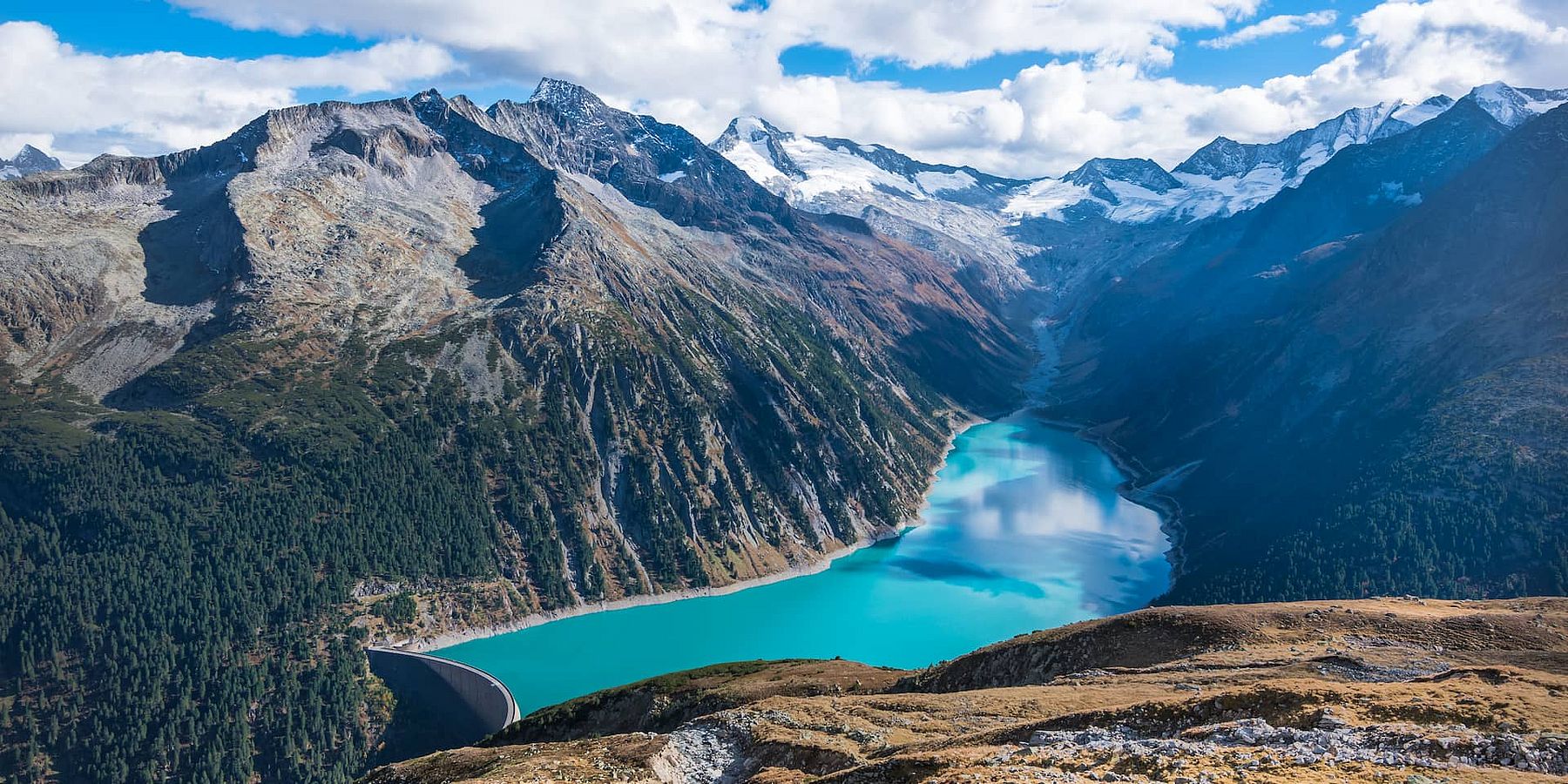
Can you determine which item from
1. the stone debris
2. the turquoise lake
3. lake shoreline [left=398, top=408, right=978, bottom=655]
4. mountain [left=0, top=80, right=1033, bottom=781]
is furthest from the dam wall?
the stone debris

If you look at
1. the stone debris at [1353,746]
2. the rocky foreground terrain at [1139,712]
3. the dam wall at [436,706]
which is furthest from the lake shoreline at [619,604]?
the stone debris at [1353,746]

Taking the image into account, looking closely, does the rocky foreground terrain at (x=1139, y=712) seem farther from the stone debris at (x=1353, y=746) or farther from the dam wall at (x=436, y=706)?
the dam wall at (x=436, y=706)

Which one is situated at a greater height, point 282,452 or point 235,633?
point 282,452

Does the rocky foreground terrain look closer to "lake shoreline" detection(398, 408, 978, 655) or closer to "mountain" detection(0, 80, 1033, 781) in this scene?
"mountain" detection(0, 80, 1033, 781)

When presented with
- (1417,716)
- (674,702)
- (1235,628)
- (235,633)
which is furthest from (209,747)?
(1417,716)

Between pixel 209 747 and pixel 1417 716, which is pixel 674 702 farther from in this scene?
pixel 209 747

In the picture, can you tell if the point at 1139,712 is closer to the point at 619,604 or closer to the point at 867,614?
the point at 867,614
